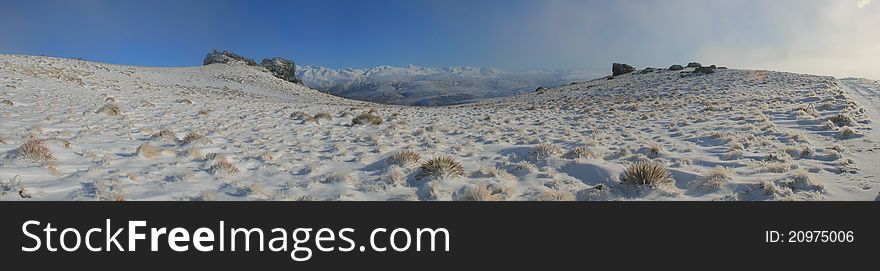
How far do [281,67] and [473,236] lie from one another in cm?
9834

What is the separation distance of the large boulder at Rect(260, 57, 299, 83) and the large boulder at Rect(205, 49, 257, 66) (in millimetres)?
3249

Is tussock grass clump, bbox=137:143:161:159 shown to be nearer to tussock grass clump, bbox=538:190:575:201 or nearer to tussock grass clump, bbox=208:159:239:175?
tussock grass clump, bbox=208:159:239:175

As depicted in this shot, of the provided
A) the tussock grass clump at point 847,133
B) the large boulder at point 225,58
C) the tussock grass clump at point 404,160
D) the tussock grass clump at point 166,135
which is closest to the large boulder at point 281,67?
the large boulder at point 225,58

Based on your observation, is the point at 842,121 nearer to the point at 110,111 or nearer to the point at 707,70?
the point at 110,111

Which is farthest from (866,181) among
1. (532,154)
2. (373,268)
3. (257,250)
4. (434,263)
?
(257,250)

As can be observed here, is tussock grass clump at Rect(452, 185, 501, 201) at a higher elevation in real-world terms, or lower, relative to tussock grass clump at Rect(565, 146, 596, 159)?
lower

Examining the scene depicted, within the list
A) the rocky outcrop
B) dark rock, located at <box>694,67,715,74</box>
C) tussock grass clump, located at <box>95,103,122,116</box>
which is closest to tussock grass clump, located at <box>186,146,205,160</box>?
tussock grass clump, located at <box>95,103,122,116</box>

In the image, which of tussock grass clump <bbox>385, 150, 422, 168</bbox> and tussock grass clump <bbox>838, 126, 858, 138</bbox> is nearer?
tussock grass clump <bbox>385, 150, 422, 168</bbox>

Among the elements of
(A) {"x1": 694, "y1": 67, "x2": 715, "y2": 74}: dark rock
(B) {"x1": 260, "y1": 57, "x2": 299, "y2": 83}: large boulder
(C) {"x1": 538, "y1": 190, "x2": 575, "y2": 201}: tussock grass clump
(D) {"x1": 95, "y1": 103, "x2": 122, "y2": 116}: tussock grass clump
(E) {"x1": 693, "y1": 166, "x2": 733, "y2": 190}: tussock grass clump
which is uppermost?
(B) {"x1": 260, "y1": 57, "x2": 299, "y2": 83}: large boulder

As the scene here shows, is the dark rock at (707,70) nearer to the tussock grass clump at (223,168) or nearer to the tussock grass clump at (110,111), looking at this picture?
the tussock grass clump at (223,168)

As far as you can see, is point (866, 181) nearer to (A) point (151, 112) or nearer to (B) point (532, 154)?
(B) point (532, 154)

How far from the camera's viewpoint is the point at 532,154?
9156 mm

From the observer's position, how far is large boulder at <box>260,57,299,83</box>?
91500 mm

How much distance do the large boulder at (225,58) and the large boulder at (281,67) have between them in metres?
3.25
